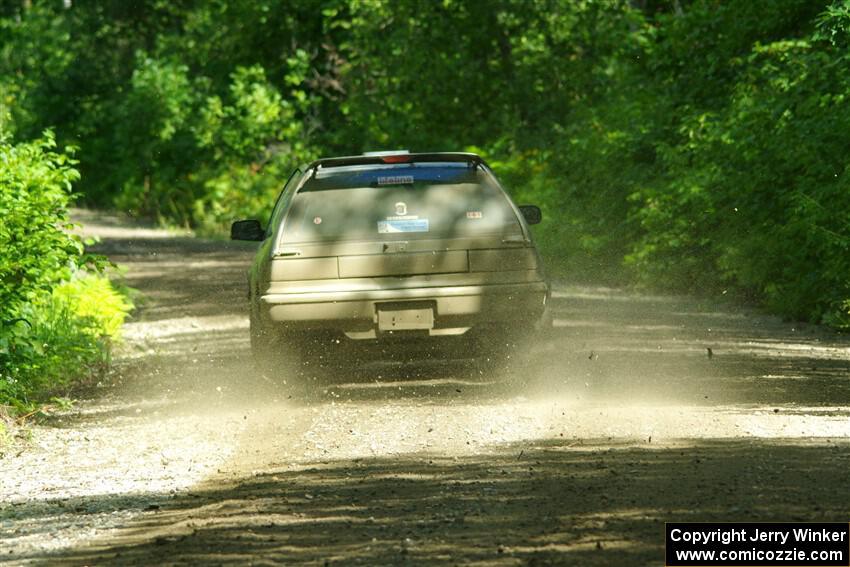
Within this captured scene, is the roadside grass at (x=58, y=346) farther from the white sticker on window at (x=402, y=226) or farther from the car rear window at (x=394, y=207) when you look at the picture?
the white sticker on window at (x=402, y=226)

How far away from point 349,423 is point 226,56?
3151 centimetres

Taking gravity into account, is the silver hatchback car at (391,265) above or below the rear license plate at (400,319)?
above

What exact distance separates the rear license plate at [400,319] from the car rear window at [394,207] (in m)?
0.59

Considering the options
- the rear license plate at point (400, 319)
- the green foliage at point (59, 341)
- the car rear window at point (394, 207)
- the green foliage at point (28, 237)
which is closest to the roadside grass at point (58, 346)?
the green foliage at point (59, 341)

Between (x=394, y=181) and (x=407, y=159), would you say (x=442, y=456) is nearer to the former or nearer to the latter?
(x=394, y=181)

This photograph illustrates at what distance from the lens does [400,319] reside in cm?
1212

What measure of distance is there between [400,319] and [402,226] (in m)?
0.75

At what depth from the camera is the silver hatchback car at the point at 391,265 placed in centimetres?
1209

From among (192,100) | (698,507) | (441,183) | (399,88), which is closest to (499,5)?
(399,88)

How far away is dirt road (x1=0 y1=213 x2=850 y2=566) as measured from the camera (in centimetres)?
701

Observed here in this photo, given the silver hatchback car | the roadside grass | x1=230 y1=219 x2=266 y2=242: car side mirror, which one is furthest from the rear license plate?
the roadside grass

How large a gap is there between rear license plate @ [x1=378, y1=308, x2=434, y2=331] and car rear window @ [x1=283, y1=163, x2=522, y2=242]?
59cm

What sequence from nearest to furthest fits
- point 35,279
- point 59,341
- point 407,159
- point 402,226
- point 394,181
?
point 402,226 → point 394,181 → point 407,159 → point 35,279 → point 59,341

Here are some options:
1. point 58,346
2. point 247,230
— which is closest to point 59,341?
point 58,346
